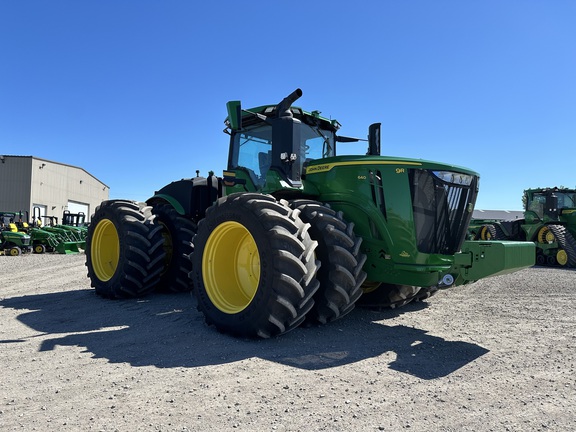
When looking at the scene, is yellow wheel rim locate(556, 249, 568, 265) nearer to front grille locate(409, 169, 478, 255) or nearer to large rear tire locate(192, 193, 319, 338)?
front grille locate(409, 169, 478, 255)

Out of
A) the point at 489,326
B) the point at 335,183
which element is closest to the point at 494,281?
the point at 489,326

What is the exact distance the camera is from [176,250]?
720cm

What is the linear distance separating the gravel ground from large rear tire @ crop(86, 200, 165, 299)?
742 millimetres

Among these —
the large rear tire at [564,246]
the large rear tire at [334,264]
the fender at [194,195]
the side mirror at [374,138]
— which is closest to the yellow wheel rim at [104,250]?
the fender at [194,195]

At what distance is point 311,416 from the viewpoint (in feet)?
8.95

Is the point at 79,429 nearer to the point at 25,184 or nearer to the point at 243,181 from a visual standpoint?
the point at 243,181

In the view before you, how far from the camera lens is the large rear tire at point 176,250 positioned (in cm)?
718

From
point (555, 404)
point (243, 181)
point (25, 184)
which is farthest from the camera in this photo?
point (25, 184)

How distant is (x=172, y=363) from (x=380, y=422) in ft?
6.10

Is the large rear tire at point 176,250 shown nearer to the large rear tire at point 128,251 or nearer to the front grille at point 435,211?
the large rear tire at point 128,251

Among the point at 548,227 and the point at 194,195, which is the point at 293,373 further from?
the point at 548,227

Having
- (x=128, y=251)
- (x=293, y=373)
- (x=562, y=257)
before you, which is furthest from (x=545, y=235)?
(x=293, y=373)

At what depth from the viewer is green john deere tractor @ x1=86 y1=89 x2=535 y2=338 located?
425 centimetres

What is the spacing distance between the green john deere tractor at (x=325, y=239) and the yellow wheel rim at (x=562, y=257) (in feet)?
36.4
